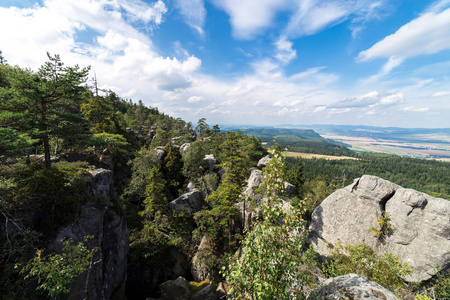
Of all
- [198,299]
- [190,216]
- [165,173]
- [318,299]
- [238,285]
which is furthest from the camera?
[165,173]

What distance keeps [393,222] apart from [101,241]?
34.5 meters

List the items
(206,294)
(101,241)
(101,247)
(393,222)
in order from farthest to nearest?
(393,222)
(206,294)
(101,247)
(101,241)

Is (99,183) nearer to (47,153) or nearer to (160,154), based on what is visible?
(47,153)

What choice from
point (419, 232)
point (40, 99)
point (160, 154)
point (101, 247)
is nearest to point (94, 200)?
point (101, 247)

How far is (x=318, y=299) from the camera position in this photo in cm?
646

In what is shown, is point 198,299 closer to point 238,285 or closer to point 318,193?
point 238,285

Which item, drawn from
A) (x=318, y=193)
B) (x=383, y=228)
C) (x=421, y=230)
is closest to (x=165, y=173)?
(x=318, y=193)

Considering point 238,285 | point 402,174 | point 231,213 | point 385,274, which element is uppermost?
point 238,285

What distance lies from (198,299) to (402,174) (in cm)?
18191

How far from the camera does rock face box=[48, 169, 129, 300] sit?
12117 mm

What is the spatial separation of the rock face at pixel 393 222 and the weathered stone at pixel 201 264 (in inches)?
630

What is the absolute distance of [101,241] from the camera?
1477 centimetres

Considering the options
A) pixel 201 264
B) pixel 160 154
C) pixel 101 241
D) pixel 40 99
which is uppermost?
pixel 40 99

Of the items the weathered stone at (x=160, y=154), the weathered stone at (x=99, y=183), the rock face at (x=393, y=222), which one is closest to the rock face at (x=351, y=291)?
the rock face at (x=393, y=222)
